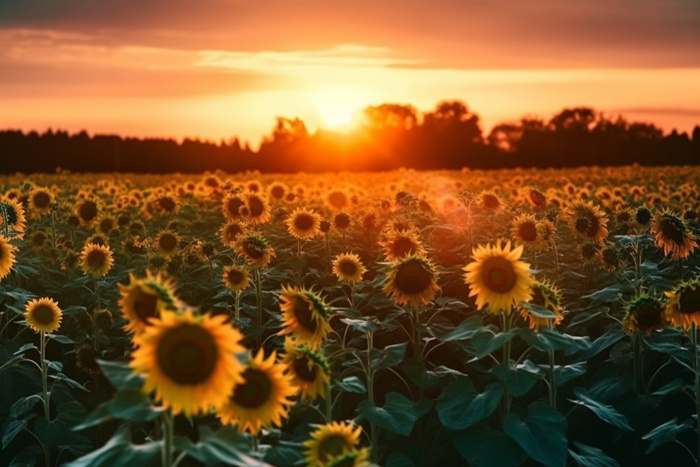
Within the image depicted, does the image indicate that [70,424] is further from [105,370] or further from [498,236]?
[498,236]

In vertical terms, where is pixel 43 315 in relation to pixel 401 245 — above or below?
below

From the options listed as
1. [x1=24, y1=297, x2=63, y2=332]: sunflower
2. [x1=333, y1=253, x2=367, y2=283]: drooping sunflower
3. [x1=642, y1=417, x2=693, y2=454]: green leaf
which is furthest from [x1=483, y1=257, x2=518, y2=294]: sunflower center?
[x1=24, y1=297, x2=63, y2=332]: sunflower

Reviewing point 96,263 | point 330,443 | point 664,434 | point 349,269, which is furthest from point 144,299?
point 96,263

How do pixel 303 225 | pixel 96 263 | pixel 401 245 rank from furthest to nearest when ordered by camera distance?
1. pixel 303 225
2. pixel 96 263
3. pixel 401 245

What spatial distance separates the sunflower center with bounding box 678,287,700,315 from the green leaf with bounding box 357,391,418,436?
1.46 m

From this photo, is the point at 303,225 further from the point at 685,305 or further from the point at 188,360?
the point at 188,360

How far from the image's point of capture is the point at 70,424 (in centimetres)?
525

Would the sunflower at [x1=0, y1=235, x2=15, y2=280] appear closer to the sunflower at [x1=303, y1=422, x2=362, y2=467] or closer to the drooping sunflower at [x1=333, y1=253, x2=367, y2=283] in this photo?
the drooping sunflower at [x1=333, y1=253, x2=367, y2=283]

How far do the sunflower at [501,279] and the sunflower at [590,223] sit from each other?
12.1ft

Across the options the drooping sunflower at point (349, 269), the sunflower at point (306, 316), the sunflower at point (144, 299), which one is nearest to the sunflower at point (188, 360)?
the sunflower at point (144, 299)

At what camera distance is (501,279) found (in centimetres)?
429

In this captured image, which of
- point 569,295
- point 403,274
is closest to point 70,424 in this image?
point 403,274

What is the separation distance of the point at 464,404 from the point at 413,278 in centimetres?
92

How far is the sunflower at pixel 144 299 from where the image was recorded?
8.80ft
